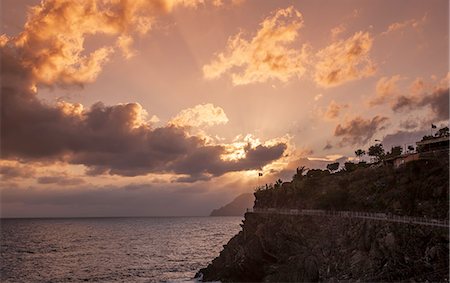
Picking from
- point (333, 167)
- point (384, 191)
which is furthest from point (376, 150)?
point (384, 191)

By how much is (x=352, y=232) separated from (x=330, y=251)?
4.80 m

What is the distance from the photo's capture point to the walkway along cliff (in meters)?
51.8

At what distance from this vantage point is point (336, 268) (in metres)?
59.5

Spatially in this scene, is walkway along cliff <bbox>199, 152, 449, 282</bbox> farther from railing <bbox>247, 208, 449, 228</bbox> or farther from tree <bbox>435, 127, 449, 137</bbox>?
tree <bbox>435, 127, 449, 137</bbox>

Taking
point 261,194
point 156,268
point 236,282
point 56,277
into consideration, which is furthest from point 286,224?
point 56,277

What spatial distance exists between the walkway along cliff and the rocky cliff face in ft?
0.40

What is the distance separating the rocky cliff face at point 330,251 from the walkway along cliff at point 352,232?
12 cm

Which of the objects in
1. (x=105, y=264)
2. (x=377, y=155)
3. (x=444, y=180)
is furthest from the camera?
(x=377, y=155)

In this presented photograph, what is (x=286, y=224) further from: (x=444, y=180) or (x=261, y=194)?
(x=444, y=180)

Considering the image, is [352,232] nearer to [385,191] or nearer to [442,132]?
[385,191]

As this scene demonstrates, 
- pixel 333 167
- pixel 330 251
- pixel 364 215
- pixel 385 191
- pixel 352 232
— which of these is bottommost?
pixel 330 251

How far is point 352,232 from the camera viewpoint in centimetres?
6216

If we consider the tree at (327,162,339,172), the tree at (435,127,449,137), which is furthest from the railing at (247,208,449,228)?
the tree at (435,127,449,137)

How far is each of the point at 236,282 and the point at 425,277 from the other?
127 feet
